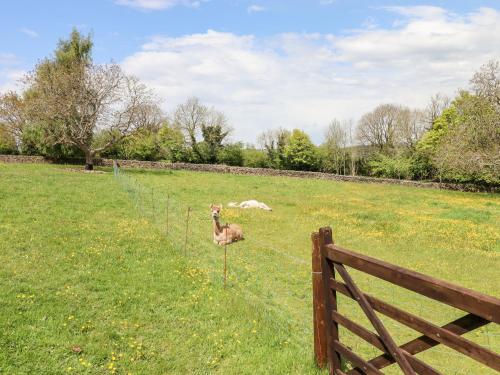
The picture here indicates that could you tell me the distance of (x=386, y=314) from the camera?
470cm

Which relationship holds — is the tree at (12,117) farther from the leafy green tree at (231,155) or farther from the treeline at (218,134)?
the leafy green tree at (231,155)

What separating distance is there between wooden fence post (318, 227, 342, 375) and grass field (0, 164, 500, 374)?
0.74m

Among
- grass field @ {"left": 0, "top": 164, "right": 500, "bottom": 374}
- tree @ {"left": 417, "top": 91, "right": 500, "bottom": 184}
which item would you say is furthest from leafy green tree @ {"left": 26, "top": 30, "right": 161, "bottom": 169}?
tree @ {"left": 417, "top": 91, "right": 500, "bottom": 184}

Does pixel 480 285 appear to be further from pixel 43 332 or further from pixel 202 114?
pixel 202 114

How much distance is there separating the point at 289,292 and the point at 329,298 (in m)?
5.95

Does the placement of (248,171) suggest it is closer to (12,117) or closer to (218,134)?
(218,134)

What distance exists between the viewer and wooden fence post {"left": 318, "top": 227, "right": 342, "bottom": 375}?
578cm

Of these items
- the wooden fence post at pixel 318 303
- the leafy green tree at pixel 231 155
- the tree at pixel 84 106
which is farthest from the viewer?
the leafy green tree at pixel 231 155

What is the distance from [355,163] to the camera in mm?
75250

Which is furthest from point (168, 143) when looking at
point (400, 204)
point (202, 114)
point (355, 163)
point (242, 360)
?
point (242, 360)

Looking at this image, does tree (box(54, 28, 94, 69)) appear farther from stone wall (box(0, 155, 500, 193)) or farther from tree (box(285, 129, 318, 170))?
tree (box(285, 129, 318, 170))

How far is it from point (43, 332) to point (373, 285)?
9.86m

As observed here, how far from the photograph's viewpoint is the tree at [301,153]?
71.6m

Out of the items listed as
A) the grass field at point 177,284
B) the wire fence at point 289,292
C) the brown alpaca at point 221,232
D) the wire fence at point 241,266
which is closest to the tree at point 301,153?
the grass field at point 177,284
